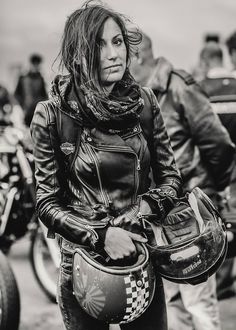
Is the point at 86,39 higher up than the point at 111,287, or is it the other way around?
the point at 86,39

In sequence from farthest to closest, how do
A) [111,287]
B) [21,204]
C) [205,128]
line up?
[21,204], [205,128], [111,287]

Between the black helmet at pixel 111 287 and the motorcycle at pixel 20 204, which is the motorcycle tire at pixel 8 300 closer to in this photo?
the motorcycle at pixel 20 204

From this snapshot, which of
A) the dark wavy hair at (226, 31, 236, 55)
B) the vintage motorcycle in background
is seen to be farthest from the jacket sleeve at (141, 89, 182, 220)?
the dark wavy hair at (226, 31, 236, 55)

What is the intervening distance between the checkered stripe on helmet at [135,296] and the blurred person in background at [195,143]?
5.49ft

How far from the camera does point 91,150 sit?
7.82 ft

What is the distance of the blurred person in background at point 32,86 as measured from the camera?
36.9 feet

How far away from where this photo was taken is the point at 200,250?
234 cm

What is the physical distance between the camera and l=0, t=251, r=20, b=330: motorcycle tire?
3850mm

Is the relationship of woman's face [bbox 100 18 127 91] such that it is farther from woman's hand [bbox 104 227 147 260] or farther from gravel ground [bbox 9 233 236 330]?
gravel ground [bbox 9 233 236 330]

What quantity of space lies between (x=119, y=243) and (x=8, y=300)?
1.85m

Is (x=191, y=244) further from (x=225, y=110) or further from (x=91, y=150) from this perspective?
(x=225, y=110)

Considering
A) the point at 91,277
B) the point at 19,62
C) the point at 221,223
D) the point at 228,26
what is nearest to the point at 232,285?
the point at 221,223

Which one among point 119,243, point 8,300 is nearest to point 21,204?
point 8,300

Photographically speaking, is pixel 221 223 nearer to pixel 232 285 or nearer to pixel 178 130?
pixel 178 130
